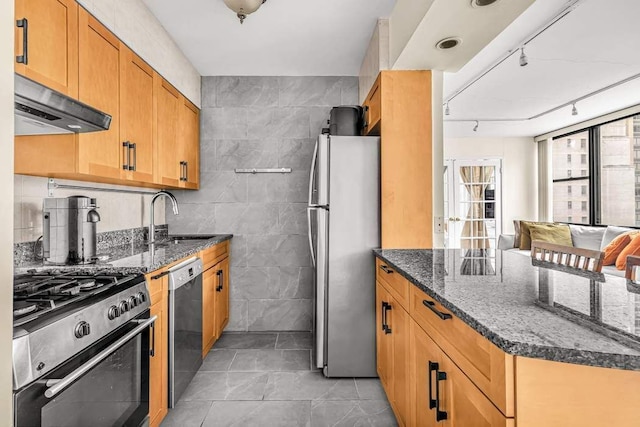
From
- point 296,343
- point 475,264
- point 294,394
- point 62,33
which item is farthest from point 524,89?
point 62,33

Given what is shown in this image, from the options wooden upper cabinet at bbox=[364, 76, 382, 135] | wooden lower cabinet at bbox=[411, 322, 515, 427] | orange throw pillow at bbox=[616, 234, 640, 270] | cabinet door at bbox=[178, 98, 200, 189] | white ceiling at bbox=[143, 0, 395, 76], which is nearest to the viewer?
wooden lower cabinet at bbox=[411, 322, 515, 427]

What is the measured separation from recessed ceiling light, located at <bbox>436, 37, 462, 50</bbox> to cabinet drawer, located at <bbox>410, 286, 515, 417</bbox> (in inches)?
61.5

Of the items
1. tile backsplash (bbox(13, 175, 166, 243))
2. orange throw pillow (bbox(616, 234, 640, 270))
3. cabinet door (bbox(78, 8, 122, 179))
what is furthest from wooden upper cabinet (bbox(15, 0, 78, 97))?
orange throw pillow (bbox(616, 234, 640, 270))

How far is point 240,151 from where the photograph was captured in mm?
A: 3748

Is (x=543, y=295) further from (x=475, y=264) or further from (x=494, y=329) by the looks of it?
(x=475, y=264)

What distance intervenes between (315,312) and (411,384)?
128 cm

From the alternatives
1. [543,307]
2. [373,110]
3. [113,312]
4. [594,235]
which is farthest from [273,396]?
[594,235]

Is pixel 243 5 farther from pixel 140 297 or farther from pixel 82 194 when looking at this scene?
pixel 140 297

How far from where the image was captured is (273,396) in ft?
8.05

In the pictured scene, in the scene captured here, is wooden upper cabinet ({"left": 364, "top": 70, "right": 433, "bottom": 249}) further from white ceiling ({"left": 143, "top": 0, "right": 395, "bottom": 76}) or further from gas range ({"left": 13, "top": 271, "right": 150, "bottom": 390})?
gas range ({"left": 13, "top": 271, "right": 150, "bottom": 390})

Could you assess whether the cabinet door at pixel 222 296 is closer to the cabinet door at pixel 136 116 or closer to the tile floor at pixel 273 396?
the tile floor at pixel 273 396

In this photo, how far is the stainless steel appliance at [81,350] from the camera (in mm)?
1077

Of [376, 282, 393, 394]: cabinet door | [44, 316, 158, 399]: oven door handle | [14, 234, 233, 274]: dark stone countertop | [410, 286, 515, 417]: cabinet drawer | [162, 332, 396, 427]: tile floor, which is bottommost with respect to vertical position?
[162, 332, 396, 427]: tile floor

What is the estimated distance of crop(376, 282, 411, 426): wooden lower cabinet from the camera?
1.84m
